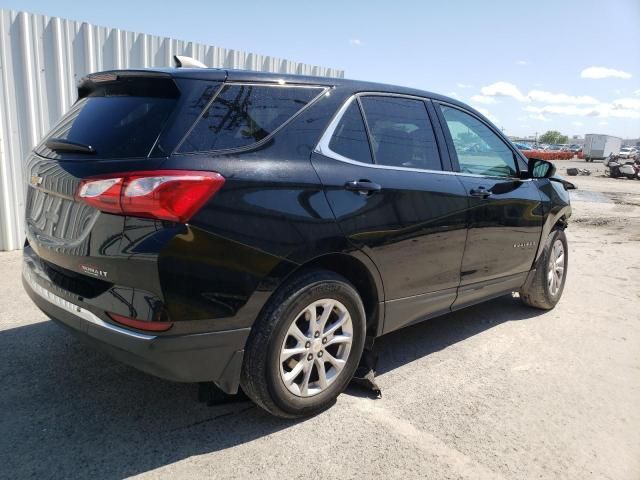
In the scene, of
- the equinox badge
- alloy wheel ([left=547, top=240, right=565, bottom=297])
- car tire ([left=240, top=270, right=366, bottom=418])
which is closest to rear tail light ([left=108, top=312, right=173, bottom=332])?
the equinox badge

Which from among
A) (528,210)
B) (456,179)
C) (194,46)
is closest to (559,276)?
(528,210)

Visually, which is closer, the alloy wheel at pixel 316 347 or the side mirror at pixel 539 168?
the alloy wheel at pixel 316 347

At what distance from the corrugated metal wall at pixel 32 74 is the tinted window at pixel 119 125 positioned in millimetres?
3621

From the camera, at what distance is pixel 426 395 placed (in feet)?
10.8

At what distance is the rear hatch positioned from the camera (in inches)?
88.4

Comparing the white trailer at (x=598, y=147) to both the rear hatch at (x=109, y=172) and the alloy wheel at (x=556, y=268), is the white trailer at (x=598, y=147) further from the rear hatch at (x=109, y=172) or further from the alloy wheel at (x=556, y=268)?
the rear hatch at (x=109, y=172)

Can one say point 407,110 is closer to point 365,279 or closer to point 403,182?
point 403,182

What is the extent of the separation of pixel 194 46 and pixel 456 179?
17.4ft

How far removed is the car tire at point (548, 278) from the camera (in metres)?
4.95

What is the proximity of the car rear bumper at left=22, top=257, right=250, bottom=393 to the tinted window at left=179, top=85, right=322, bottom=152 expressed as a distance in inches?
34.5

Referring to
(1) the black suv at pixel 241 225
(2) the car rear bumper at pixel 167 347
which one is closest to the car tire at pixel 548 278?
(1) the black suv at pixel 241 225

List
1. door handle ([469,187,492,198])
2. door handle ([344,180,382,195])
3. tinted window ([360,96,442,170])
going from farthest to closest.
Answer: door handle ([469,187,492,198])
tinted window ([360,96,442,170])
door handle ([344,180,382,195])

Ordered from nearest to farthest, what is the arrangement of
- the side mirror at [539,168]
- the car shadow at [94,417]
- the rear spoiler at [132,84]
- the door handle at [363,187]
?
1. the car shadow at [94,417]
2. the rear spoiler at [132,84]
3. the door handle at [363,187]
4. the side mirror at [539,168]

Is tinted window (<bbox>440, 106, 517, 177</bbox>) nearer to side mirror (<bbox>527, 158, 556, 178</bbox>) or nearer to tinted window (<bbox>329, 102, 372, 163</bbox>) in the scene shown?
side mirror (<bbox>527, 158, 556, 178</bbox>)
